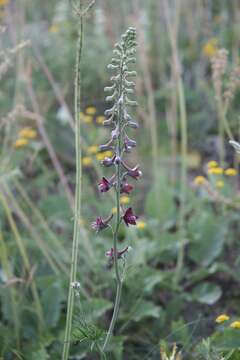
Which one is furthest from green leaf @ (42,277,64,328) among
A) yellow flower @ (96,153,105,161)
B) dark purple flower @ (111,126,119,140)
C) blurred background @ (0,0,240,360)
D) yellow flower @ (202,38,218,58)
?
yellow flower @ (202,38,218,58)

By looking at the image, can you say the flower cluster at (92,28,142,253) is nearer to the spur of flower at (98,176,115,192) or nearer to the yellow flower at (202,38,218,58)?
the spur of flower at (98,176,115,192)

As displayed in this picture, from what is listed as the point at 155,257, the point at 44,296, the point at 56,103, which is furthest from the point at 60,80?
the point at 44,296

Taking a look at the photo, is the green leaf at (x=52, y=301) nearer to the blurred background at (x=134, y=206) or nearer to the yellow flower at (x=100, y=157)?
the blurred background at (x=134, y=206)

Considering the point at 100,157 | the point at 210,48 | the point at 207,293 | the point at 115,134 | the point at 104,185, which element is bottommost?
the point at 207,293

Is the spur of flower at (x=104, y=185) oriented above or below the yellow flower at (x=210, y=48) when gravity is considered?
below

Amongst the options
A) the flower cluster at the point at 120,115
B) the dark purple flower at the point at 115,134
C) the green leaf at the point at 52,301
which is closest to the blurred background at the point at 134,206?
the green leaf at the point at 52,301

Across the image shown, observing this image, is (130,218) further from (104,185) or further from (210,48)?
(210,48)

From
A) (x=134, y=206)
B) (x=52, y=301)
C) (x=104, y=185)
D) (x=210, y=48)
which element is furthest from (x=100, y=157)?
(x=210, y=48)

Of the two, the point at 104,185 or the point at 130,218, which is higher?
the point at 104,185
